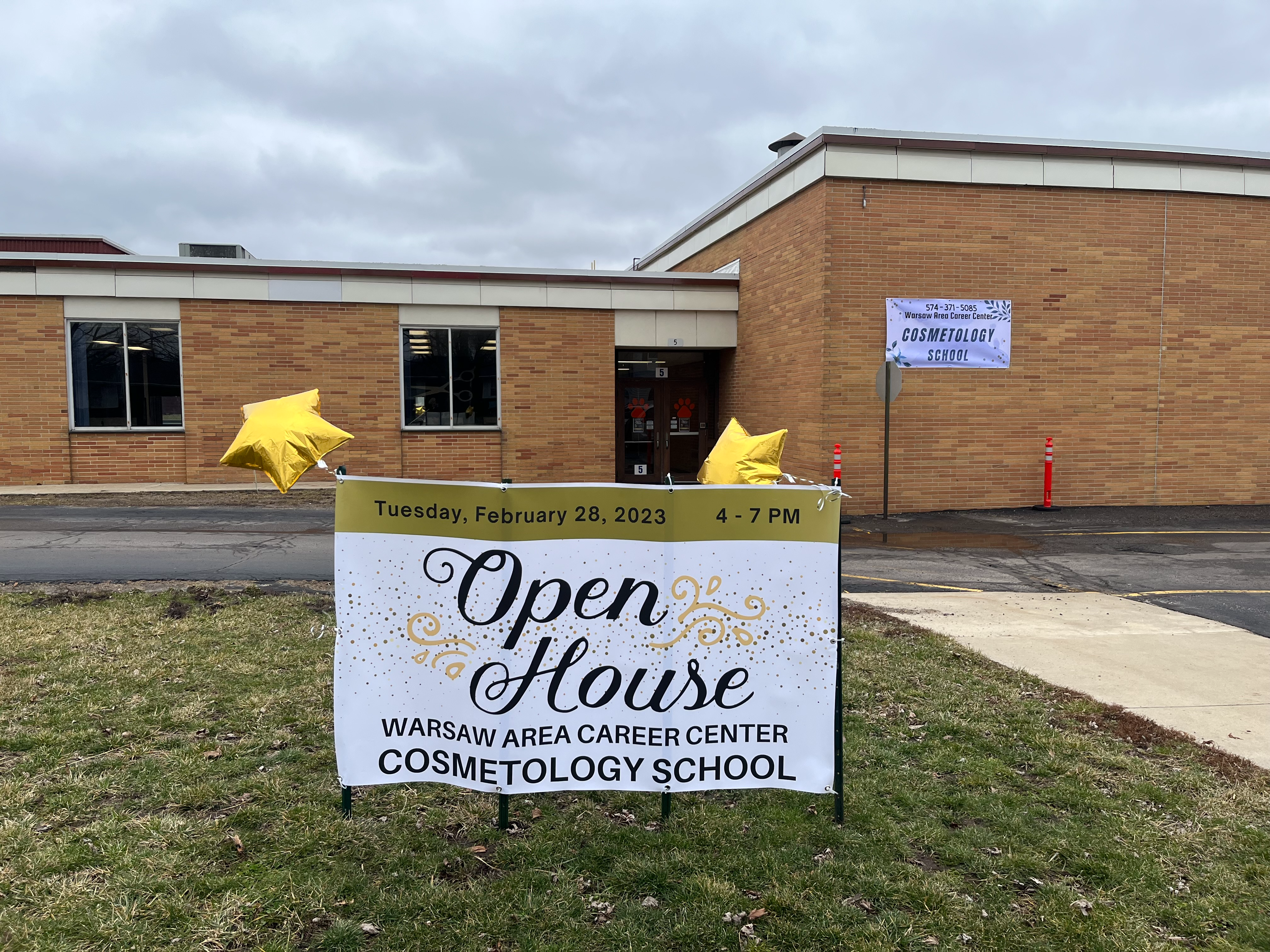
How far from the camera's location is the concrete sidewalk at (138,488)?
16828 mm

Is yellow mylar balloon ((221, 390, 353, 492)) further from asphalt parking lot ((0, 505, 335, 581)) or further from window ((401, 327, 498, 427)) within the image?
window ((401, 327, 498, 427))

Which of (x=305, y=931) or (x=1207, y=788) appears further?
(x=1207, y=788)

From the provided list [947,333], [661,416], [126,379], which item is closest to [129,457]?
[126,379]

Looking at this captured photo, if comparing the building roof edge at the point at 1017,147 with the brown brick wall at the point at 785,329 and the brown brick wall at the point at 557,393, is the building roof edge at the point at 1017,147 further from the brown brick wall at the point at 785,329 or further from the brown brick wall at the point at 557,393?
the brown brick wall at the point at 557,393

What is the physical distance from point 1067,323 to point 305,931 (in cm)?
1599

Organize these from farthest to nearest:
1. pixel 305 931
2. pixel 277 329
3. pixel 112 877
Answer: pixel 277 329 < pixel 112 877 < pixel 305 931

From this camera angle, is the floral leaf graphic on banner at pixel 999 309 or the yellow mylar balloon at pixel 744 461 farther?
the floral leaf graphic on banner at pixel 999 309

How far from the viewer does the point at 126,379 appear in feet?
58.9

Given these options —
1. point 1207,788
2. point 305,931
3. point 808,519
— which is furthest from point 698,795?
point 1207,788

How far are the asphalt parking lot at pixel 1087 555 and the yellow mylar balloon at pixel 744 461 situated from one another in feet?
10.9

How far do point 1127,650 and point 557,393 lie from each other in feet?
46.1

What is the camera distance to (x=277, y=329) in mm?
18141

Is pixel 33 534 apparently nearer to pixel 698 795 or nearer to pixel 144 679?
pixel 144 679

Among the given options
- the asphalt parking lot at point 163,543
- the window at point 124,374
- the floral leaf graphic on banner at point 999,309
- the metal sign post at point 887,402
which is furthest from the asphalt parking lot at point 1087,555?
the window at point 124,374
